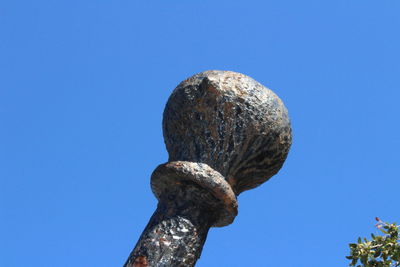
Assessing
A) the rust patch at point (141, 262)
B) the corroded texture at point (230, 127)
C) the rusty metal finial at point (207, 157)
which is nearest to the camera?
the rust patch at point (141, 262)

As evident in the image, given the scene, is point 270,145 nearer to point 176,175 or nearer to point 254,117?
point 254,117

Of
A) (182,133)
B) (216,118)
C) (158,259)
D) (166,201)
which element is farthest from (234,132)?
(158,259)

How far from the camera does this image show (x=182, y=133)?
3.97 meters

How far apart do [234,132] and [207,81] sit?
0.45m

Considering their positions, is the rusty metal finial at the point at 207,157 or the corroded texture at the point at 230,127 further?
the corroded texture at the point at 230,127

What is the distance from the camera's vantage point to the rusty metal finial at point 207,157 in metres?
3.35

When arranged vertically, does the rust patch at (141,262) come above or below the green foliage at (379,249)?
below

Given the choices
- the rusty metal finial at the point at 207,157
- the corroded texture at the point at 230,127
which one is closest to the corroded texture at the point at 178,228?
the rusty metal finial at the point at 207,157

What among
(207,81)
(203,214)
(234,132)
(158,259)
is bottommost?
(158,259)

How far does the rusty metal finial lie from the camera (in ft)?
11.0

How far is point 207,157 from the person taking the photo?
3680 millimetres

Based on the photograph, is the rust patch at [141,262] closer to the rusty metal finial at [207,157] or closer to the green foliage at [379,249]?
the rusty metal finial at [207,157]

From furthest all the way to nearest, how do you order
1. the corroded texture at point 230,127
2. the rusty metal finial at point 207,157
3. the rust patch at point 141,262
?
the corroded texture at point 230,127
the rusty metal finial at point 207,157
the rust patch at point 141,262

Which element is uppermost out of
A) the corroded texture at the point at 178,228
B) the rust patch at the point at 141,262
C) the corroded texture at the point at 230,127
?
the corroded texture at the point at 230,127
